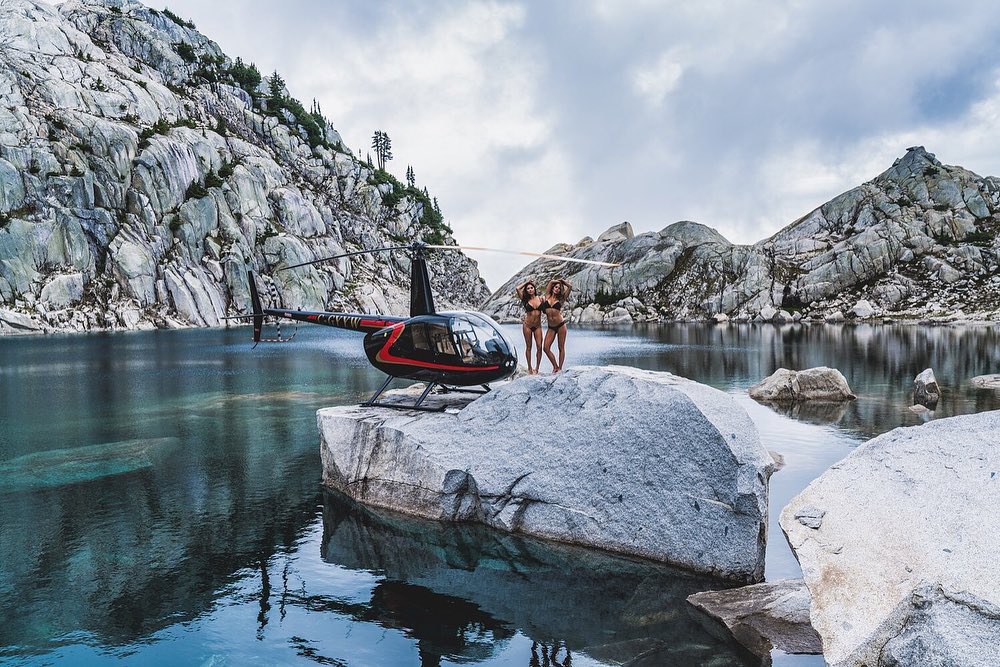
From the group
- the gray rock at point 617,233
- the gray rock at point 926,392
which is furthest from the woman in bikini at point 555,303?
the gray rock at point 617,233

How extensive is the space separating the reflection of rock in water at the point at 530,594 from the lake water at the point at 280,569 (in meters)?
0.04

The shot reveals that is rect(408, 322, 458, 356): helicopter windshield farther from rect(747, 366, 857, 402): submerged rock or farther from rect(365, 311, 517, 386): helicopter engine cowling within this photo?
rect(747, 366, 857, 402): submerged rock

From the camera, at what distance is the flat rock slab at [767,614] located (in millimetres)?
8734

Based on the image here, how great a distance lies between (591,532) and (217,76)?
18593cm

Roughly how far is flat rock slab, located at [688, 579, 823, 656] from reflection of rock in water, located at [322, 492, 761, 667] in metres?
0.23

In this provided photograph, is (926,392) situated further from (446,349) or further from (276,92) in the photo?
(276,92)

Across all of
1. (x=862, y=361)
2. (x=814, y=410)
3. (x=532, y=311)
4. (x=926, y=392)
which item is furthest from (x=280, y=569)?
(x=862, y=361)

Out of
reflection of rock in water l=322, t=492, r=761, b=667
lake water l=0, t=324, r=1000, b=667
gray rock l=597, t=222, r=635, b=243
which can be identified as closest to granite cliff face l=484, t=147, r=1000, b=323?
gray rock l=597, t=222, r=635, b=243

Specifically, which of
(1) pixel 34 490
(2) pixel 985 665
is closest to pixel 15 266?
(1) pixel 34 490

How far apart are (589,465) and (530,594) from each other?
2888 mm

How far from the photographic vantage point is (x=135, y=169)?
11988 centimetres

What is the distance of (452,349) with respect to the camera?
15961 millimetres

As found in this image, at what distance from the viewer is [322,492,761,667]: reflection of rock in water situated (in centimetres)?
909

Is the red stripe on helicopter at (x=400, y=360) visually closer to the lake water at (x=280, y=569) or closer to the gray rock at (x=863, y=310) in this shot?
the lake water at (x=280, y=569)
